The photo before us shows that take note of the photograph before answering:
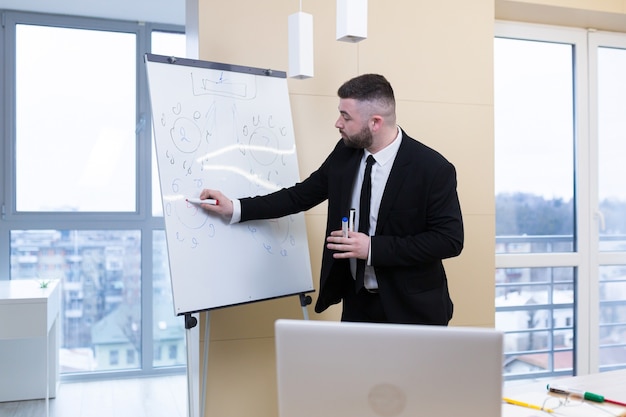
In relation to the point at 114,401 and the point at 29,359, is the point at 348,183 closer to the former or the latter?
the point at 114,401

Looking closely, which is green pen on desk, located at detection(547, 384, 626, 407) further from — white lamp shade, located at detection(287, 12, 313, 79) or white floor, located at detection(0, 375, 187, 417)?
white floor, located at detection(0, 375, 187, 417)

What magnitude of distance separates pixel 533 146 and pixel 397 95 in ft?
3.91

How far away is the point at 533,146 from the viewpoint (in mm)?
4062

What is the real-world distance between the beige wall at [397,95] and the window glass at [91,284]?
236cm

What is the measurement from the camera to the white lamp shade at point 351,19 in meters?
2.53

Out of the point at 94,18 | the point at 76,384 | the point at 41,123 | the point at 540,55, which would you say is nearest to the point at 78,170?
the point at 41,123

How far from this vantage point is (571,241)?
162 inches

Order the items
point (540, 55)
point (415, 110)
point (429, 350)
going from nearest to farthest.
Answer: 1. point (429, 350)
2. point (415, 110)
3. point (540, 55)

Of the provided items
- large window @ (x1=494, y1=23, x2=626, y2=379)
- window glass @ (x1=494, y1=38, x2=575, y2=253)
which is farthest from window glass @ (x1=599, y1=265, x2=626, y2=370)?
window glass @ (x1=494, y1=38, x2=575, y2=253)

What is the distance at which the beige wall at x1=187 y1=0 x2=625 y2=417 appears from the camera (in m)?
3.02

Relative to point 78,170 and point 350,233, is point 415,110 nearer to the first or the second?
point 350,233

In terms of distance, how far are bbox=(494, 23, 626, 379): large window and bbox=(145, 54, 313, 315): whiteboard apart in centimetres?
168

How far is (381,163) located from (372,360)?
152cm

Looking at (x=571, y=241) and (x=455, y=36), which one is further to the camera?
(x=571, y=241)
